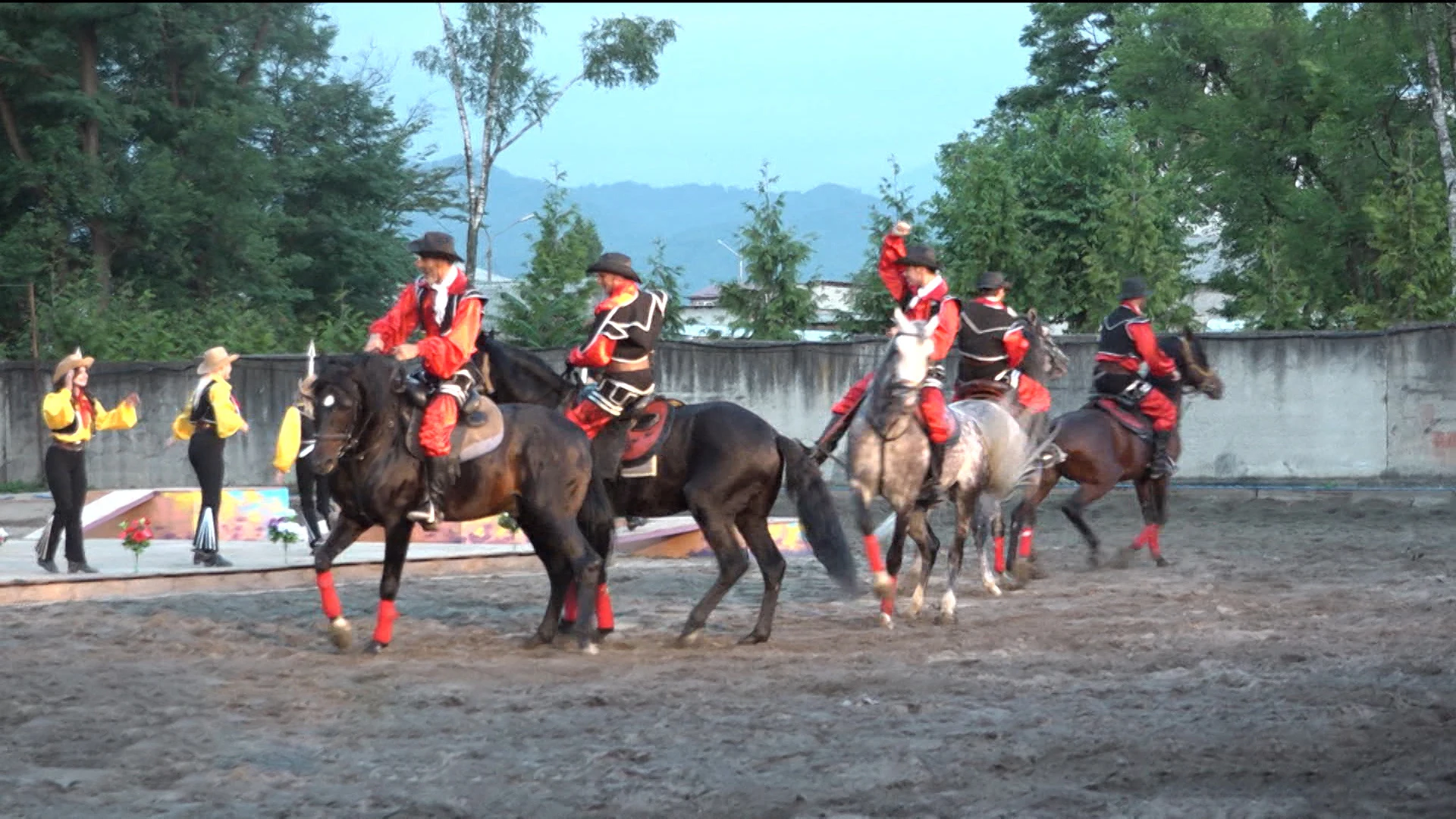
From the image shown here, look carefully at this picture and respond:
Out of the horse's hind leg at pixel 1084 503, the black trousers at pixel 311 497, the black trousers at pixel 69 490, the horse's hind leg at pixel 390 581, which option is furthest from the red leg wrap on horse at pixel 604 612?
the black trousers at pixel 69 490

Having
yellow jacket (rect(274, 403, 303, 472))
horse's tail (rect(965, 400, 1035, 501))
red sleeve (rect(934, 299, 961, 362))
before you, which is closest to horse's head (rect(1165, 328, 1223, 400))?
horse's tail (rect(965, 400, 1035, 501))

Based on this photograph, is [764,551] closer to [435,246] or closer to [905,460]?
[905,460]

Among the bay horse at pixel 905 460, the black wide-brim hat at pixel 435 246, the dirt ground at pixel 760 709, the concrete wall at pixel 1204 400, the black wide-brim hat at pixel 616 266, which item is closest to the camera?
the dirt ground at pixel 760 709

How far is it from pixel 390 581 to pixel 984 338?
5179 mm

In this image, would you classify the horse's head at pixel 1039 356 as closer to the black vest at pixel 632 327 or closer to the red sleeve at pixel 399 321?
the black vest at pixel 632 327

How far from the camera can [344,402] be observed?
10070 mm

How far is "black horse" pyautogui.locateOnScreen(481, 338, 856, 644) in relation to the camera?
35.8ft

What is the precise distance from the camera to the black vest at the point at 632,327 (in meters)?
10.9

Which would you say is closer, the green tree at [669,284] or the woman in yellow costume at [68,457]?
the woman in yellow costume at [68,457]

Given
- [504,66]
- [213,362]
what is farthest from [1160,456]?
[504,66]

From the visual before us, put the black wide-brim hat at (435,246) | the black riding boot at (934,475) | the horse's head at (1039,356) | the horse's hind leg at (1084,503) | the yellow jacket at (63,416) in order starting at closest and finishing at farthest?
the black wide-brim hat at (435,246) → the black riding boot at (934,475) → the horse's head at (1039,356) → the yellow jacket at (63,416) → the horse's hind leg at (1084,503)

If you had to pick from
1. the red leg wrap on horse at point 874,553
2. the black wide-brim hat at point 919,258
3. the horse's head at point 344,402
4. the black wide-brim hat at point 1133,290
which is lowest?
the red leg wrap on horse at point 874,553

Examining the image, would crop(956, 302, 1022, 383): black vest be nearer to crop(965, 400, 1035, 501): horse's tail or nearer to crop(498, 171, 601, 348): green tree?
crop(965, 400, 1035, 501): horse's tail

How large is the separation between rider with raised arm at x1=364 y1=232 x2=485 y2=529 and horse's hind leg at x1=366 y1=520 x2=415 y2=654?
0.43 feet
